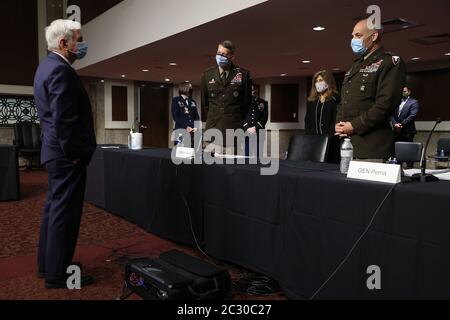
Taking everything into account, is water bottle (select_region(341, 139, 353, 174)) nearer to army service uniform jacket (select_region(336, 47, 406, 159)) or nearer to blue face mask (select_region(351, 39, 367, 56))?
army service uniform jacket (select_region(336, 47, 406, 159))

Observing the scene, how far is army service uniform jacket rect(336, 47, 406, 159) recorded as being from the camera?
1862mm

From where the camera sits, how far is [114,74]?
9.27 meters

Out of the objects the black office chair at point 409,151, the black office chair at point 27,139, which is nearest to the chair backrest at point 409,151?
the black office chair at point 409,151

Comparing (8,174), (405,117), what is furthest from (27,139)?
(405,117)

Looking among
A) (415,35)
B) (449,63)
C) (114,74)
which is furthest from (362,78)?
(114,74)

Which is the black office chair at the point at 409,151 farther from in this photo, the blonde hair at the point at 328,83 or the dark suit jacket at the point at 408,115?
the dark suit jacket at the point at 408,115

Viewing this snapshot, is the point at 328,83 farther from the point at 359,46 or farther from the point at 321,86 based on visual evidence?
the point at 359,46

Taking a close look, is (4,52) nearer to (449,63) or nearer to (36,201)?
(36,201)

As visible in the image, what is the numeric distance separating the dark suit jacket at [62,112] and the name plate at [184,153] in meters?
0.75

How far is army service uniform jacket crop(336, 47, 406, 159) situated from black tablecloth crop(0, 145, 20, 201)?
399cm

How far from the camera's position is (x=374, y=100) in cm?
198

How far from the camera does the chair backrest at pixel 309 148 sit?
102 inches

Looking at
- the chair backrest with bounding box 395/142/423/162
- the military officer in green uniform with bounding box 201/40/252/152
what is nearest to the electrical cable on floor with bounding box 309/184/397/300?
the military officer in green uniform with bounding box 201/40/252/152

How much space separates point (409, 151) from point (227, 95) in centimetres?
143
